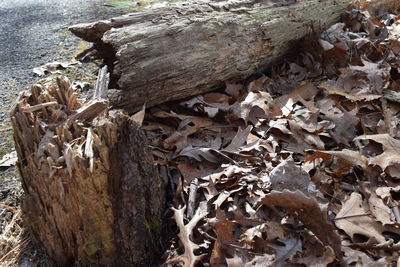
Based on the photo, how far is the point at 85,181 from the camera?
1.85 meters

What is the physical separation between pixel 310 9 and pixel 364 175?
1992 mm

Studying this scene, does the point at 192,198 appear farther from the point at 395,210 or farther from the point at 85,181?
the point at 395,210

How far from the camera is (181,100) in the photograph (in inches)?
122

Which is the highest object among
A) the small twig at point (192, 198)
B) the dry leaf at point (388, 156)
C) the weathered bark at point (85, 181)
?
the weathered bark at point (85, 181)

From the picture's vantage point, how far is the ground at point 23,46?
7.97ft

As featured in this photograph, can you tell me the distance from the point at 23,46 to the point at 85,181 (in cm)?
322

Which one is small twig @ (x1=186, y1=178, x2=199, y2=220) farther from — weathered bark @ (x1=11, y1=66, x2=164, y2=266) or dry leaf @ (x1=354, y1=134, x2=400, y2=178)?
dry leaf @ (x1=354, y1=134, x2=400, y2=178)

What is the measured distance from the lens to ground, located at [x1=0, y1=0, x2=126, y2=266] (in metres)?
2.43

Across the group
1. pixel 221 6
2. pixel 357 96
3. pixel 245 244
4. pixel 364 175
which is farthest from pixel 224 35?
pixel 245 244

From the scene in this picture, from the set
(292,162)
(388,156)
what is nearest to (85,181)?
(292,162)

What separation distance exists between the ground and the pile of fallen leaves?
3.18 feet

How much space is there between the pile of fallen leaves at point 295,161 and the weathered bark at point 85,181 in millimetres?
289

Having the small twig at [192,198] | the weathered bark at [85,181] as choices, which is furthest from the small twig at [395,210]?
the weathered bark at [85,181]

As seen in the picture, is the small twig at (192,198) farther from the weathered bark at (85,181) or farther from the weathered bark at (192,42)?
the weathered bark at (192,42)
